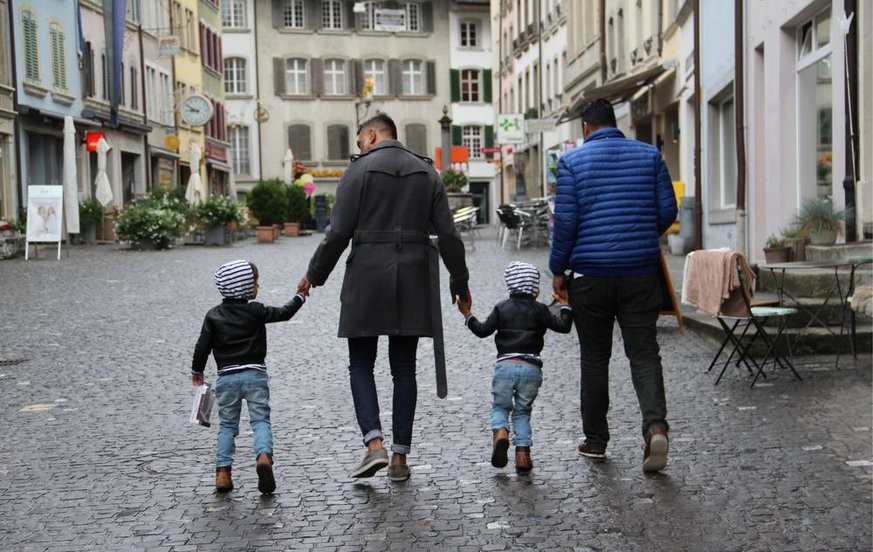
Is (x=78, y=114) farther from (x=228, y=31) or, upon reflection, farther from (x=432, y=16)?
(x=432, y=16)

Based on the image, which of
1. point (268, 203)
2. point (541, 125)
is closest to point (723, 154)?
point (541, 125)

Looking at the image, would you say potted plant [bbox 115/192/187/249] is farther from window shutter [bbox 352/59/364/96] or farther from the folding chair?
window shutter [bbox 352/59/364/96]

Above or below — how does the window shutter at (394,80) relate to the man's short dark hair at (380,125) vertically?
above

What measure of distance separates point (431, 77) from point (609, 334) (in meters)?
65.6

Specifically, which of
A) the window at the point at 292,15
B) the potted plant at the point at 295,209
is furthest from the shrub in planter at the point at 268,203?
the window at the point at 292,15

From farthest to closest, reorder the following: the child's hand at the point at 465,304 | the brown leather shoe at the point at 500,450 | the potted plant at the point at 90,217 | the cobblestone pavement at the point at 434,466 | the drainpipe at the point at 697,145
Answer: the potted plant at the point at 90,217 < the drainpipe at the point at 697,145 < the child's hand at the point at 465,304 < the brown leather shoe at the point at 500,450 < the cobblestone pavement at the point at 434,466

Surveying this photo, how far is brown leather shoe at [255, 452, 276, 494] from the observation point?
6.00 meters

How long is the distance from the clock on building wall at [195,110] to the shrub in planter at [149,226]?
40.7ft

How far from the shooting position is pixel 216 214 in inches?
1293

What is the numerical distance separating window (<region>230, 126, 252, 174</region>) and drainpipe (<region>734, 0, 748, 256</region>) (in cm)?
5267

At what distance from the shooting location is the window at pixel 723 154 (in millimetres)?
20547

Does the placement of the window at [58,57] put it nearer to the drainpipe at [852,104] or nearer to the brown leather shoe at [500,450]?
the drainpipe at [852,104]

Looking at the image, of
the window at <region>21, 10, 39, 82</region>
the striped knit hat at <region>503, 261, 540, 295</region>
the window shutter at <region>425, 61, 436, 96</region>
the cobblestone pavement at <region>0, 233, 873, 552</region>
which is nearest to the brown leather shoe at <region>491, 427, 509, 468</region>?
the cobblestone pavement at <region>0, 233, 873, 552</region>

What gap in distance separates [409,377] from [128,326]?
298 inches
